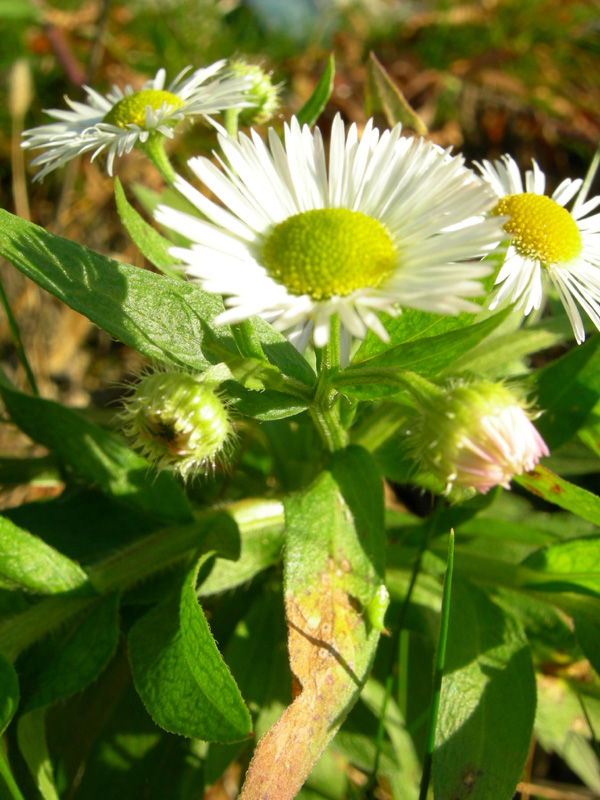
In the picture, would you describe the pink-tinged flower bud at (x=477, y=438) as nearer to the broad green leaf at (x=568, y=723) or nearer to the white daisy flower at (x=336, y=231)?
the white daisy flower at (x=336, y=231)

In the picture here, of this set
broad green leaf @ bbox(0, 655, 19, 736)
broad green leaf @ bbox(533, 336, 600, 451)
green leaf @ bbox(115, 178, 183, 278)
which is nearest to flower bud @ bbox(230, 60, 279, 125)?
green leaf @ bbox(115, 178, 183, 278)

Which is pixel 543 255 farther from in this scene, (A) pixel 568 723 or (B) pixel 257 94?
(A) pixel 568 723

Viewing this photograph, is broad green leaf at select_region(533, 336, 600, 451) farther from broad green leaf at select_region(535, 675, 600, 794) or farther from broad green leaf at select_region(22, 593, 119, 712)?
broad green leaf at select_region(22, 593, 119, 712)

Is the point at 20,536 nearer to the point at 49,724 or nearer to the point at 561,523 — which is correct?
the point at 49,724

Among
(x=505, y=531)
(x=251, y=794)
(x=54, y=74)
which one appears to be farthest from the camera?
(x=54, y=74)

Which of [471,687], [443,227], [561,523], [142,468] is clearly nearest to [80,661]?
[142,468]

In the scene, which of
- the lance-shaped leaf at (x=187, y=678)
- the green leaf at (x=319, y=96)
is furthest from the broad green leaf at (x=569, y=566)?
the green leaf at (x=319, y=96)

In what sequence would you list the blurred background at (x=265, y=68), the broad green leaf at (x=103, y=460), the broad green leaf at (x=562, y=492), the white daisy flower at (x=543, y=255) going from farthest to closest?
1. the blurred background at (x=265, y=68)
2. the broad green leaf at (x=103, y=460)
3. the white daisy flower at (x=543, y=255)
4. the broad green leaf at (x=562, y=492)
